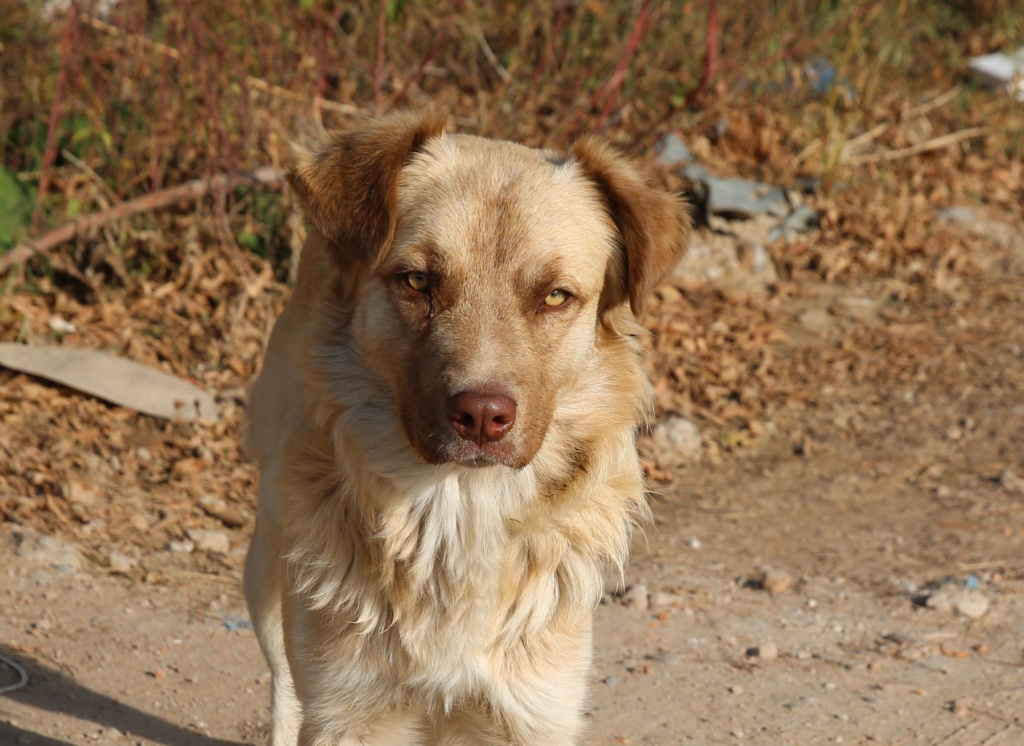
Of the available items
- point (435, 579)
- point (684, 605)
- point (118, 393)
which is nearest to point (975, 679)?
point (684, 605)

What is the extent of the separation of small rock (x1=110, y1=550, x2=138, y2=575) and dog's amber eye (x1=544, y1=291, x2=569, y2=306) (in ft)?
9.12

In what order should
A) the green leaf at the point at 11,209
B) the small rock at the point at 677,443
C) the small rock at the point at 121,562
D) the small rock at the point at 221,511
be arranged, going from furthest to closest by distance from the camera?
the green leaf at the point at 11,209 < the small rock at the point at 677,443 < the small rock at the point at 221,511 < the small rock at the point at 121,562

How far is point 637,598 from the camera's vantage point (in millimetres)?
5270

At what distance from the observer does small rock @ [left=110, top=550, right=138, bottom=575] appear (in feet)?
17.2

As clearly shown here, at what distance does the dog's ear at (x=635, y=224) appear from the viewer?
3514 mm

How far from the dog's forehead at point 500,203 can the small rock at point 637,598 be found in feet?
7.00

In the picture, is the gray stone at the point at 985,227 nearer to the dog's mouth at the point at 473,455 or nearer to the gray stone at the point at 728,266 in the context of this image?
the gray stone at the point at 728,266

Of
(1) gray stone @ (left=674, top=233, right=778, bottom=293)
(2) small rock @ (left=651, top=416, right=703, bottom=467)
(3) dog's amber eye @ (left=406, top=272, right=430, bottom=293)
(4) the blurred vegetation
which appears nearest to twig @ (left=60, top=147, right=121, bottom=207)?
(4) the blurred vegetation

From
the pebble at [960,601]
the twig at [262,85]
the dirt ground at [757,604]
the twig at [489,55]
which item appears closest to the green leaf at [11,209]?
the twig at [262,85]

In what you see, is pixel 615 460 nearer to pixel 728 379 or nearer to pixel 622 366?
pixel 622 366

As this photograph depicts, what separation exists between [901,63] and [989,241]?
2550 mm

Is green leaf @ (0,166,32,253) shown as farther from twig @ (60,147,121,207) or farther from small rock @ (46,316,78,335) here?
small rock @ (46,316,78,335)

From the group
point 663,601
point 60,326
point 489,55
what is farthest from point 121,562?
point 489,55

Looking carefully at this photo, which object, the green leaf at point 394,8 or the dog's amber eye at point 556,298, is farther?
the green leaf at point 394,8
